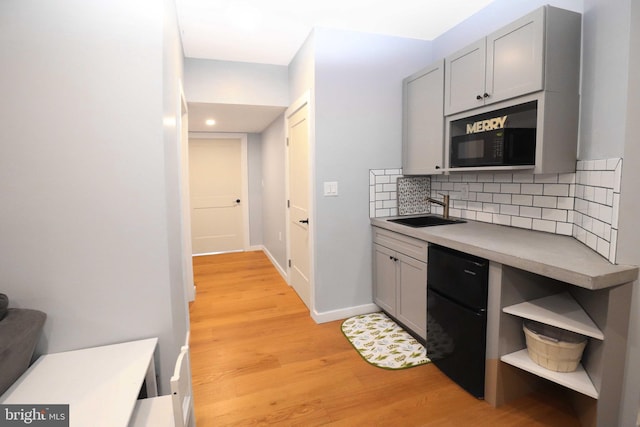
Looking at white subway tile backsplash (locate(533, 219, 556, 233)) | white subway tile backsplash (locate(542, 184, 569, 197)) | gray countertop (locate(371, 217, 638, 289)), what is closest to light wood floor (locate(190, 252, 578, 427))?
gray countertop (locate(371, 217, 638, 289))

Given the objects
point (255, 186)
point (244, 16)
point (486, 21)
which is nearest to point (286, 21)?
point (244, 16)

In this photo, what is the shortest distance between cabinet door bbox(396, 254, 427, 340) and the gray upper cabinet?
120 centimetres

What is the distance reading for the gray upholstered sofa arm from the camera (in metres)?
1.21

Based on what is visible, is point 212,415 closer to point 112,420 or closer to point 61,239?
point 112,420

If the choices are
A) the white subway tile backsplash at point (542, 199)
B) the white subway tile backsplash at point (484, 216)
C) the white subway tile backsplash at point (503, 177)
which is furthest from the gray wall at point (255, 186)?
the white subway tile backsplash at point (503, 177)

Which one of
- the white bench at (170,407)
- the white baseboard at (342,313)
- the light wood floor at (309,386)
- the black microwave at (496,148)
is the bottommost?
the light wood floor at (309,386)

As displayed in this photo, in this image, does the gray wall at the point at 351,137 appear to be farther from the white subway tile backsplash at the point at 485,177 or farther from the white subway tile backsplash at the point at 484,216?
the white subway tile backsplash at the point at 484,216

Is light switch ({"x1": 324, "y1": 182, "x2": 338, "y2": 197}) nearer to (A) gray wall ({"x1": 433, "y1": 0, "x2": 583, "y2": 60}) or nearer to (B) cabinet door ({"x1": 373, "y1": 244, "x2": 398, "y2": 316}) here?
(B) cabinet door ({"x1": 373, "y1": 244, "x2": 398, "y2": 316})

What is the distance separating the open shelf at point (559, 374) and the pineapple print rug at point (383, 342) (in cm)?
65

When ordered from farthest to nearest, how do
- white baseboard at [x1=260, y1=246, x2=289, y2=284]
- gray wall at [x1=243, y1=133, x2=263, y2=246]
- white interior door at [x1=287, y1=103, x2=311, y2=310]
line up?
gray wall at [x1=243, y1=133, x2=263, y2=246] < white baseboard at [x1=260, y1=246, x2=289, y2=284] < white interior door at [x1=287, y1=103, x2=311, y2=310]

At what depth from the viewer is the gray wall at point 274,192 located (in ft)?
14.0

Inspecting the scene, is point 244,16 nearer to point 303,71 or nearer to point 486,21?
point 303,71

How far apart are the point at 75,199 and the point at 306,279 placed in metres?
2.21

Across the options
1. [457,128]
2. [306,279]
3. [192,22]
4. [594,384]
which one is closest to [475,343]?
[594,384]
